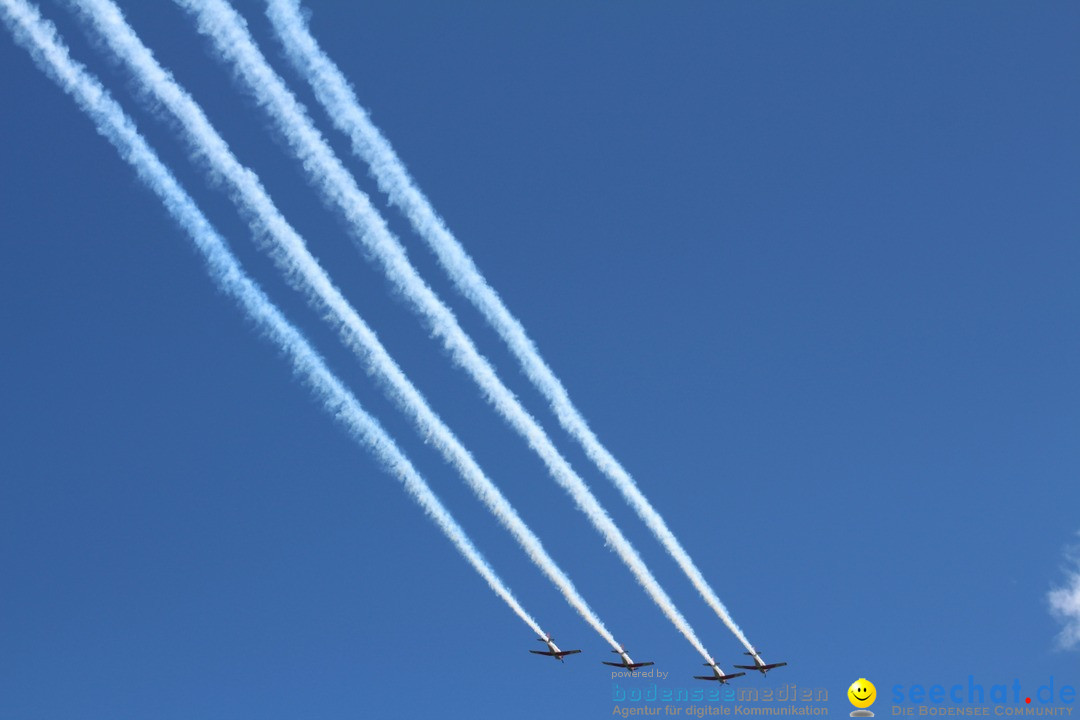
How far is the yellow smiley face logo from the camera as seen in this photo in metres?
55.4

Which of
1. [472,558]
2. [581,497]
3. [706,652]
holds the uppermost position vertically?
[706,652]

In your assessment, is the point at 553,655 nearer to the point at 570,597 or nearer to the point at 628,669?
the point at 628,669

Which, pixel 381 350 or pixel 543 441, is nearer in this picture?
pixel 381 350

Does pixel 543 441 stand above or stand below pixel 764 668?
below

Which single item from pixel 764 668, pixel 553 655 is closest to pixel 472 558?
pixel 553 655

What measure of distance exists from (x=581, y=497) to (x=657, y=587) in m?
7.48

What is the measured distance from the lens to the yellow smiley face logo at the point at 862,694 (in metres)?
55.4

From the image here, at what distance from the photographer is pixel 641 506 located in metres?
44.2

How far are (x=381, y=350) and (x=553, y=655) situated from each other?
88.7 ft

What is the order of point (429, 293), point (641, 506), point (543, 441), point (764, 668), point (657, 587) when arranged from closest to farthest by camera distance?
point (429, 293) → point (543, 441) → point (641, 506) → point (657, 587) → point (764, 668)

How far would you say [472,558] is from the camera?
41.6 m

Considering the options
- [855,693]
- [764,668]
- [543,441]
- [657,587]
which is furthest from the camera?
[764,668]

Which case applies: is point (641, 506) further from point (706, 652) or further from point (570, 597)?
point (706, 652)

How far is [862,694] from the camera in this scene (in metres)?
56.0
